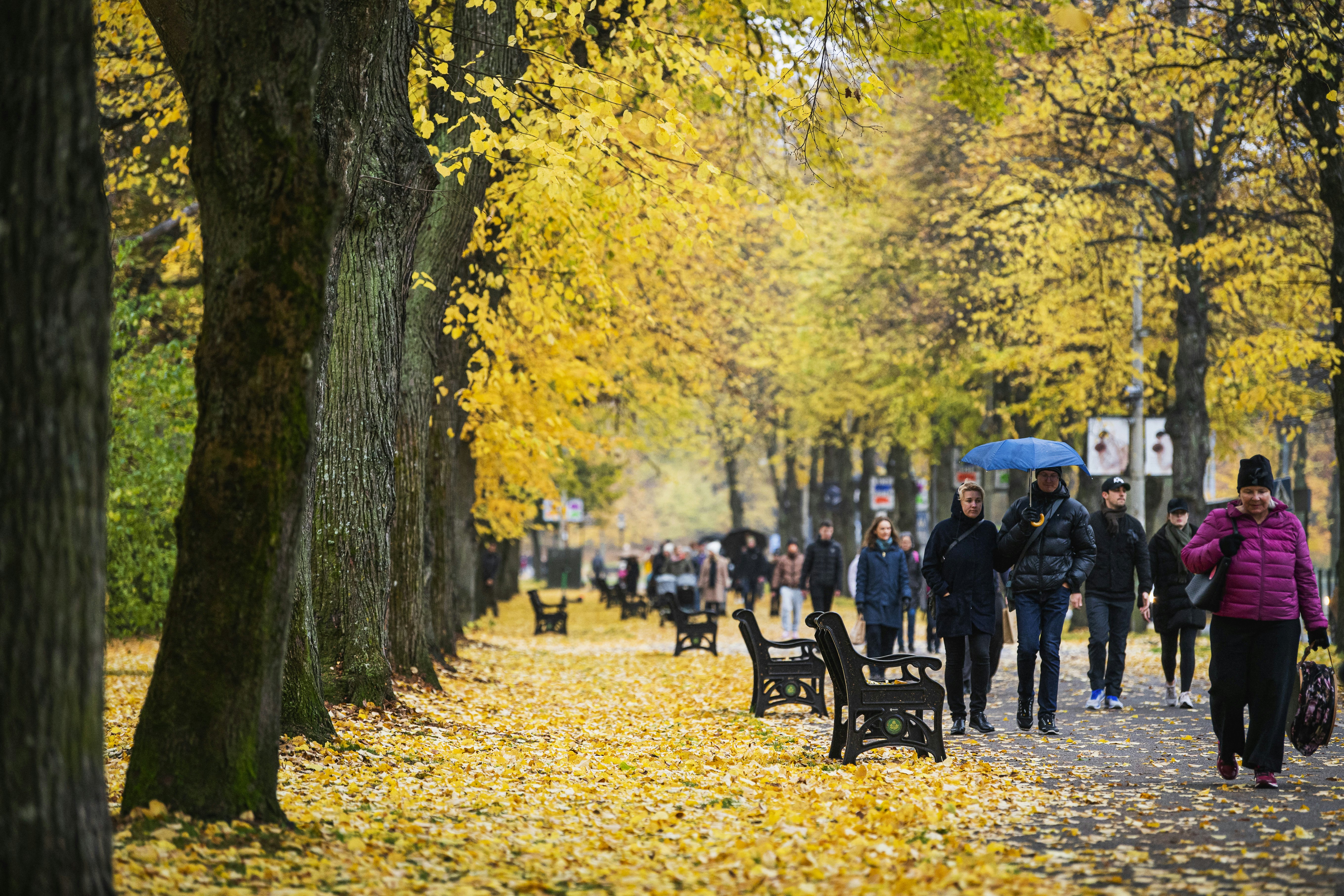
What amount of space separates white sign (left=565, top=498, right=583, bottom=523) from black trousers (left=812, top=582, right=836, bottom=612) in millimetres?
20682

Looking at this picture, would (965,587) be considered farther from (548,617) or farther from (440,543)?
(548,617)

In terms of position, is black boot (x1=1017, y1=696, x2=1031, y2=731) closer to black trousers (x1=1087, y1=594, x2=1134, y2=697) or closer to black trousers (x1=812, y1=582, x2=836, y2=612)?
black trousers (x1=1087, y1=594, x2=1134, y2=697)

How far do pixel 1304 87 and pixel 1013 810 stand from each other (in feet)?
30.3

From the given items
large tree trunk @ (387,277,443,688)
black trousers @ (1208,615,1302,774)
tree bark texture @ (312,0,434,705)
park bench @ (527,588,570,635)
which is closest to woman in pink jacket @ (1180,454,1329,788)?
black trousers @ (1208,615,1302,774)

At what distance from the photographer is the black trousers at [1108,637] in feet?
37.7

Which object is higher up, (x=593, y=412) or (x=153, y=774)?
(x=593, y=412)

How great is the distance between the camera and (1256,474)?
7.78m

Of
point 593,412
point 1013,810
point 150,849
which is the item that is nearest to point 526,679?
point 1013,810

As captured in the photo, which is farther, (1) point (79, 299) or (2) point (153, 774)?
(2) point (153, 774)

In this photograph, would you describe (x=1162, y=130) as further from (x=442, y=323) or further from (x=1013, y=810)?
(x=1013, y=810)

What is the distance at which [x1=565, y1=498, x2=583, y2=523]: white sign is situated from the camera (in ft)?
131

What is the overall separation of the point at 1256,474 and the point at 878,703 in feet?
9.10

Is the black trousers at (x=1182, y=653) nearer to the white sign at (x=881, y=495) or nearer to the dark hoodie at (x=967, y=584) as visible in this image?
the dark hoodie at (x=967, y=584)

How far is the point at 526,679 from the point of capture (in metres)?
16.0
